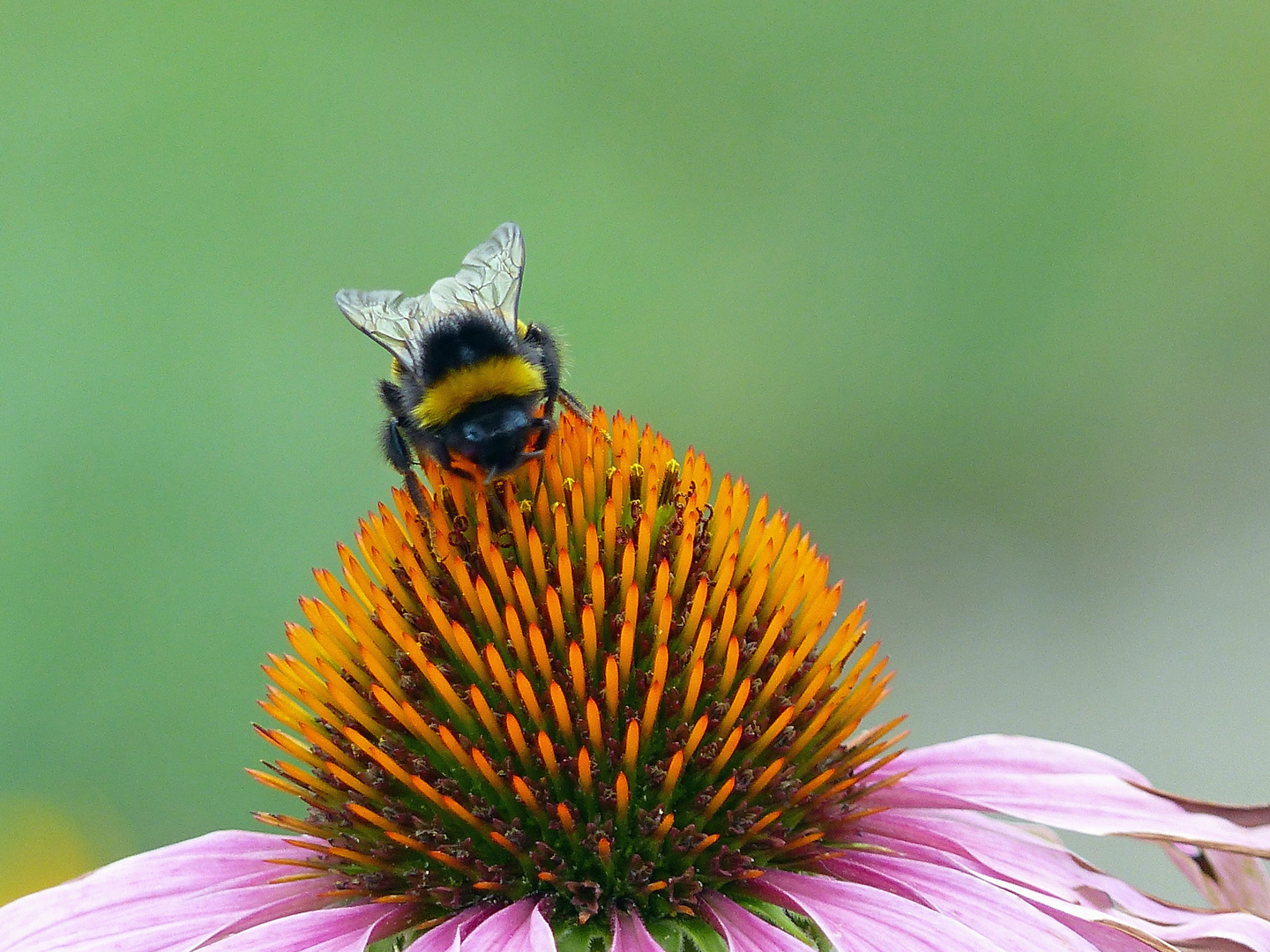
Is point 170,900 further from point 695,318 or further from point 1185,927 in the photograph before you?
point 695,318

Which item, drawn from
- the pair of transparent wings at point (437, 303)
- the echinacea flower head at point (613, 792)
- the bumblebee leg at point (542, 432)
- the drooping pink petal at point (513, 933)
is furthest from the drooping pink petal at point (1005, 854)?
the pair of transparent wings at point (437, 303)

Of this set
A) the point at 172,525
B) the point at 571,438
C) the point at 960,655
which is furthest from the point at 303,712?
the point at 960,655

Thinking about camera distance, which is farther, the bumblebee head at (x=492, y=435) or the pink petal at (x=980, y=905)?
the bumblebee head at (x=492, y=435)

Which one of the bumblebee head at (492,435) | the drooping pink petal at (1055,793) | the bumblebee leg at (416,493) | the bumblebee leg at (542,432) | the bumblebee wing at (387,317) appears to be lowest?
the drooping pink petal at (1055,793)

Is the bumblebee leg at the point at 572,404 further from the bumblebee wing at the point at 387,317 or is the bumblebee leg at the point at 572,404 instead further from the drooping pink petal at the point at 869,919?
the drooping pink petal at the point at 869,919

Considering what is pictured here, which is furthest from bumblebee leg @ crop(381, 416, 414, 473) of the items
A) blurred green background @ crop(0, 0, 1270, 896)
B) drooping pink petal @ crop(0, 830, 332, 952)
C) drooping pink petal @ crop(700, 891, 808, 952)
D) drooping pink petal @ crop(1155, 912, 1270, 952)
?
blurred green background @ crop(0, 0, 1270, 896)

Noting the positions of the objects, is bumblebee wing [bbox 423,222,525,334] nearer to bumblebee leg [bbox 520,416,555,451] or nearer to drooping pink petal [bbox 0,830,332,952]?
bumblebee leg [bbox 520,416,555,451]

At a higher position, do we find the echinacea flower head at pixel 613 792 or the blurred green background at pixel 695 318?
the blurred green background at pixel 695 318
